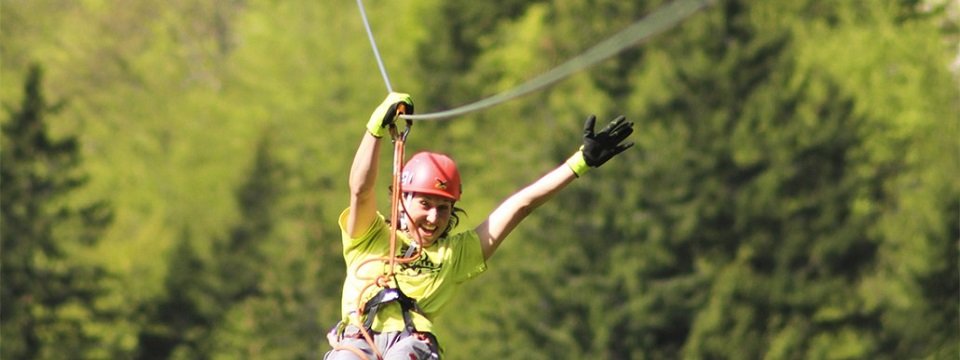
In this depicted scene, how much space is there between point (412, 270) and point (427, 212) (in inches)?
11.7

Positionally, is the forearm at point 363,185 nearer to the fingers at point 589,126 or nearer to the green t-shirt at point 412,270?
the green t-shirt at point 412,270

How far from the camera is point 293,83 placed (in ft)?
199

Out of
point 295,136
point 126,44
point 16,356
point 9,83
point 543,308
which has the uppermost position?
point 126,44

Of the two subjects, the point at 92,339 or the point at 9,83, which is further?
the point at 9,83

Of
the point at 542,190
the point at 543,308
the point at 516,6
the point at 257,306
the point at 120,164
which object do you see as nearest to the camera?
the point at 542,190

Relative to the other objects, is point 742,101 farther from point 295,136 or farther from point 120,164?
point 120,164

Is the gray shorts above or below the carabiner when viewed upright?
below

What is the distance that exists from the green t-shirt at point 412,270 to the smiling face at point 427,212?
3.9 inches

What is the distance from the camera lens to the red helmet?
9781 mm

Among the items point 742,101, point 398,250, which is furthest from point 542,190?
point 742,101

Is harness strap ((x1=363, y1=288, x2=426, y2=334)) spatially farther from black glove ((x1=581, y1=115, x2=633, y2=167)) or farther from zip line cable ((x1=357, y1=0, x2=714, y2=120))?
black glove ((x1=581, y1=115, x2=633, y2=167))

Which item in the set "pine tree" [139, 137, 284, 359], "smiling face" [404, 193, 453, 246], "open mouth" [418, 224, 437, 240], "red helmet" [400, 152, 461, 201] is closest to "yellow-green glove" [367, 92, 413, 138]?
"red helmet" [400, 152, 461, 201]

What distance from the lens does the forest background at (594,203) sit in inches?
1564

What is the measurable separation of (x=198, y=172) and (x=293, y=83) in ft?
12.3
